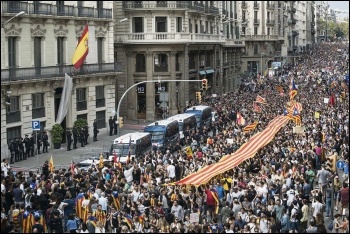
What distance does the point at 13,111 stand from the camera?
43844 mm

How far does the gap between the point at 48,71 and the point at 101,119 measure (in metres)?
9.05

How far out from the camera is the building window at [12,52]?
43.8 meters

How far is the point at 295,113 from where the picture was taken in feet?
143

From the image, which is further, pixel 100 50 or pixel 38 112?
pixel 100 50

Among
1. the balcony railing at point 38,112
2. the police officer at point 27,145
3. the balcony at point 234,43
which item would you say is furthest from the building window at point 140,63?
the police officer at point 27,145

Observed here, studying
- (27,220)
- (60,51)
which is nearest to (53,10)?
(60,51)

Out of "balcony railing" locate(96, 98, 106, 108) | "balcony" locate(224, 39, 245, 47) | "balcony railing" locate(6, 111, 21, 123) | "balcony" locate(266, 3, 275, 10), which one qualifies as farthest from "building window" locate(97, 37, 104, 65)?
"balcony" locate(266, 3, 275, 10)

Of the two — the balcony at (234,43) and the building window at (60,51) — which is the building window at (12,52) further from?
the balcony at (234,43)

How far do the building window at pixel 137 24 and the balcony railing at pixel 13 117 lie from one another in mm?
23654

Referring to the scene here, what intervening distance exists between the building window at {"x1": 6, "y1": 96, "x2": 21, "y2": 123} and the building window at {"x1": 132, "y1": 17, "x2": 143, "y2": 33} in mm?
23585

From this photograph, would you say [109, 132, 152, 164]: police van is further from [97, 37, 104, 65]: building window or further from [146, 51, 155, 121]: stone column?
[146, 51, 155, 121]: stone column

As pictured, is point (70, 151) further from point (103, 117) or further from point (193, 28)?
point (193, 28)

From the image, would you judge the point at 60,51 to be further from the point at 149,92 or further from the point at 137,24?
the point at 137,24

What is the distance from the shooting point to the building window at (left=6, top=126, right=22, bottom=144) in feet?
142
